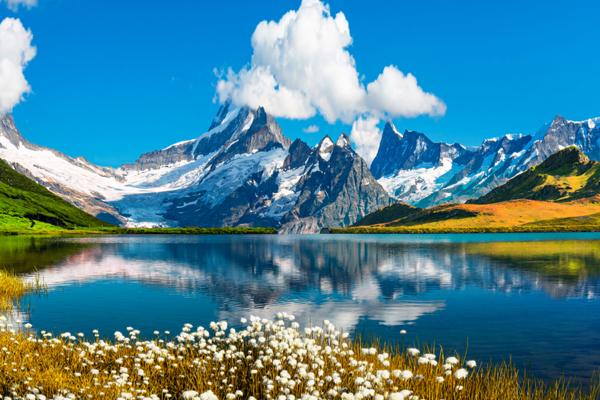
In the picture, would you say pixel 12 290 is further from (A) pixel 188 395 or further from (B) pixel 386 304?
(A) pixel 188 395

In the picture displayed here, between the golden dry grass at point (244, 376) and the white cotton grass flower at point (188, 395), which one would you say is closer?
the white cotton grass flower at point (188, 395)

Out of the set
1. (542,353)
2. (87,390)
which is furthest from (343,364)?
(542,353)

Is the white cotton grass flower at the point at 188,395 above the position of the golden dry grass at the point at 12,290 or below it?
above

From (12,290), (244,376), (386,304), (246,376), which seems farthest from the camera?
(12,290)

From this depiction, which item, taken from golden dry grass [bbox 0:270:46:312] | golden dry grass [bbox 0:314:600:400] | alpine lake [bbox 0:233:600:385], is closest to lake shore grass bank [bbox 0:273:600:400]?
golden dry grass [bbox 0:314:600:400]

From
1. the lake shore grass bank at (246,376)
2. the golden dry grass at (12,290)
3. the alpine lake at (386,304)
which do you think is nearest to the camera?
the lake shore grass bank at (246,376)

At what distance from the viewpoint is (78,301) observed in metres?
41.2

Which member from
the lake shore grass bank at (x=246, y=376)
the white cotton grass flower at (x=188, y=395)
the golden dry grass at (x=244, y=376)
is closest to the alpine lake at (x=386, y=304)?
the lake shore grass bank at (x=246, y=376)

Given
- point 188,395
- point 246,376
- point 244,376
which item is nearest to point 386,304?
point 246,376

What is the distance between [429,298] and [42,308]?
3553cm

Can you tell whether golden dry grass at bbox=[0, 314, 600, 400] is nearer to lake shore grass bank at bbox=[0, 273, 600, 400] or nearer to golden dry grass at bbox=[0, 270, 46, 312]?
lake shore grass bank at bbox=[0, 273, 600, 400]

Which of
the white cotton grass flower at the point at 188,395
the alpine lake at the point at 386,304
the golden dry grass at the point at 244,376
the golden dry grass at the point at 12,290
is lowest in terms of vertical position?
the alpine lake at the point at 386,304

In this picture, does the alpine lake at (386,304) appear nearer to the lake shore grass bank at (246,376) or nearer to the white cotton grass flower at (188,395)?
the lake shore grass bank at (246,376)

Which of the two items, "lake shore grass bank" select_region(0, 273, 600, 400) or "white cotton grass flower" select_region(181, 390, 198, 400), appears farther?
"lake shore grass bank" select_region(0, 273, 600, 400)
